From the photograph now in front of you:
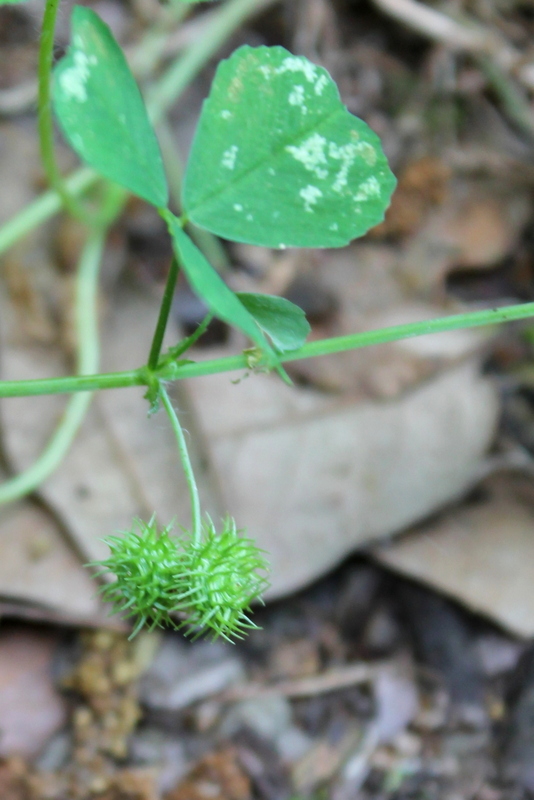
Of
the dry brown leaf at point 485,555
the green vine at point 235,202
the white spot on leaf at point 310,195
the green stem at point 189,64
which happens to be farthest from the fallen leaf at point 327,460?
the white spot on leaf at point 310,195

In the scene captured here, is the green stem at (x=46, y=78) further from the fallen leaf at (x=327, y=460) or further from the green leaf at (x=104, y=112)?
the fallen leaf at (x=327, y=460)

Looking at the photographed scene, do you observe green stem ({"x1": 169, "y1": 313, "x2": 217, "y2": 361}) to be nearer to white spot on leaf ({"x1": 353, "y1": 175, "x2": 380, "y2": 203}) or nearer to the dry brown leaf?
white spot on leaf ({"x1": 353, "y1": 175, "x2": 380, "y2": 203})

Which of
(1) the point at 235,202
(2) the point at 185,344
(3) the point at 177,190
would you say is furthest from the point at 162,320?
(3) the point at 177,190

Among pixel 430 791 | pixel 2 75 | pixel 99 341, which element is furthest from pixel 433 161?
pixel 430 791

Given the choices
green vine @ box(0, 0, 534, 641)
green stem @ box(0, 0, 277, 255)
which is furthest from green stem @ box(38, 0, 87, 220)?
green stem @ box(0, 0, 277, 255)

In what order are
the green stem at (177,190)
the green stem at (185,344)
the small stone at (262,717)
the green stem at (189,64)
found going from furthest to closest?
the green stem at (177,190) < the green stem at (189,64) < the small stone at (262,717) < the green stem at (185,344)

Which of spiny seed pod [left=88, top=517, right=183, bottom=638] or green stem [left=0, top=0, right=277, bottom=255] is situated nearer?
spiny seed pod [left=88, top=517, right=183, bottom=638]
